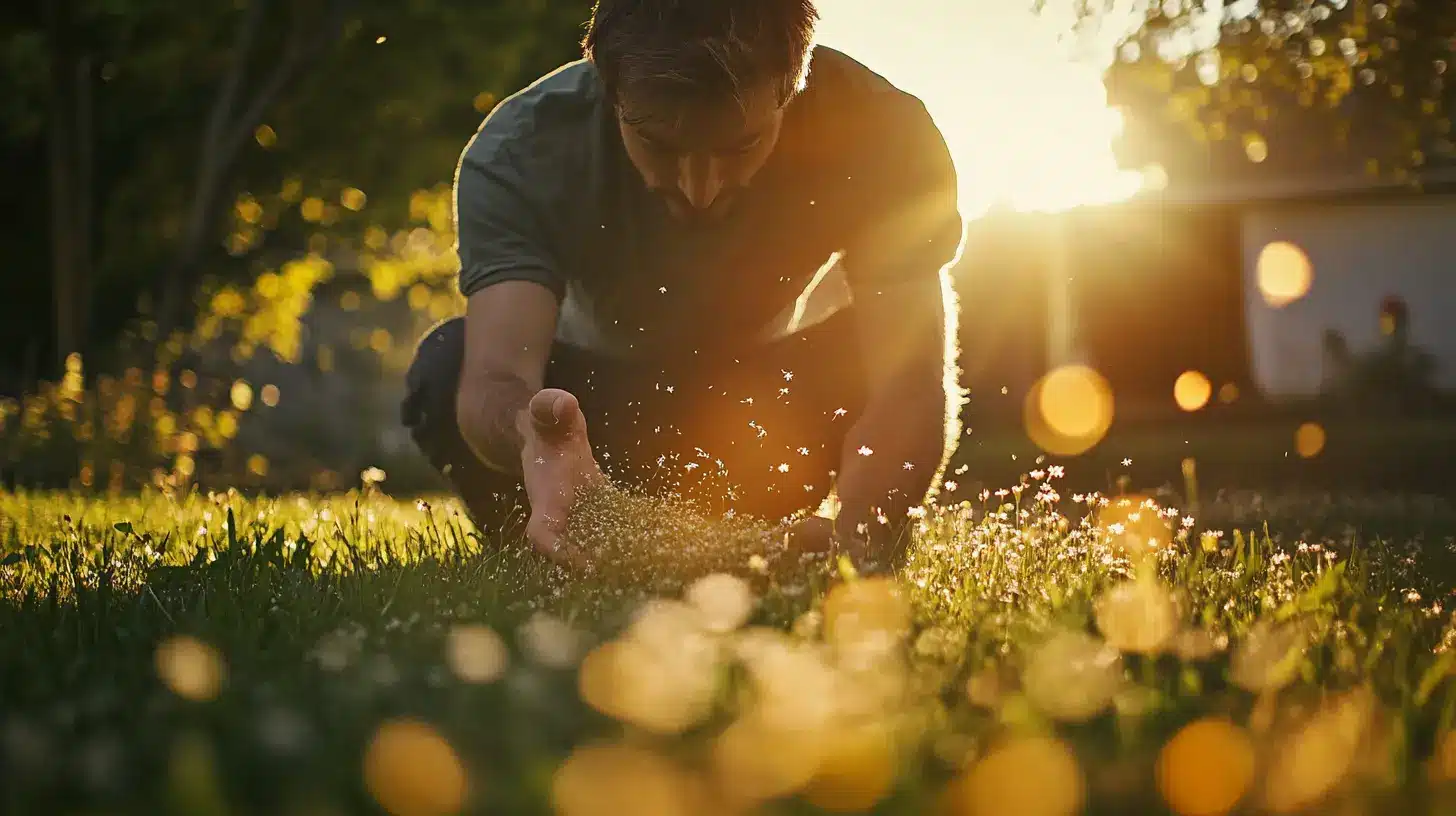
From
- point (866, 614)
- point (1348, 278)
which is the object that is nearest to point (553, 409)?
point (866, 614)

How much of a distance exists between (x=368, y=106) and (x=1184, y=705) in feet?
43.7

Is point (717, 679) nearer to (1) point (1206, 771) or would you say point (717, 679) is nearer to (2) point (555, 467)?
(1) point (1206, 771)

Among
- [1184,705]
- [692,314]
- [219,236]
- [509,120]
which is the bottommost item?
[1184,705]

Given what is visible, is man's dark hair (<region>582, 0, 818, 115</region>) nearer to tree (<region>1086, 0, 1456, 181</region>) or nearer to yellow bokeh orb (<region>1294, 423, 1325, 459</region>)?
tree (<region>1086, 0, 1456, 181</region>)

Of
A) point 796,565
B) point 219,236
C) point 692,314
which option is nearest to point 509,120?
point 692,314

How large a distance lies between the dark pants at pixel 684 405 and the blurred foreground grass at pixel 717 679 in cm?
83

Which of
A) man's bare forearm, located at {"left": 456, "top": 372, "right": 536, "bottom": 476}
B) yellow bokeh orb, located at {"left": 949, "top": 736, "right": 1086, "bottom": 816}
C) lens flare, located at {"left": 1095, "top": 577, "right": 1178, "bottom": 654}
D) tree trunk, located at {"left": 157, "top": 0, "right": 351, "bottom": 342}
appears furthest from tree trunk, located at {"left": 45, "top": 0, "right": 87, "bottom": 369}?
yellow bokeh orb, located at {"left": 949, "top": 736, "right": 1086, "bottom": 816}

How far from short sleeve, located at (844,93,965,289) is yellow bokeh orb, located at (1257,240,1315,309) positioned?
1875cm

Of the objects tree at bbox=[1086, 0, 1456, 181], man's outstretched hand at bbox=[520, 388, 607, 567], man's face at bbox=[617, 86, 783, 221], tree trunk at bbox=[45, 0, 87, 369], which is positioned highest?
tree trunk at bbox=[45, 0, 87, 369]

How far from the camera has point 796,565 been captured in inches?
126

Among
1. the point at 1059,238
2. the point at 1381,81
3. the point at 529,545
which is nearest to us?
the point at 529,545

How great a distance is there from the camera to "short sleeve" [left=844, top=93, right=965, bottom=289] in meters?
4.22

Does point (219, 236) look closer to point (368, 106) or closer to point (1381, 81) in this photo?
point (368, 106)

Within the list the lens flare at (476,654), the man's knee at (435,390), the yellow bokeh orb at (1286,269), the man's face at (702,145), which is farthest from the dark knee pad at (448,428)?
the yellow bokeh orb at (1286,269)
